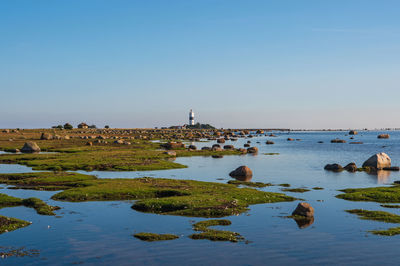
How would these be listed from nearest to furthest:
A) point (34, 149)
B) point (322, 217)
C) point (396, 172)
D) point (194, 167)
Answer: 1. point (322, 217)
2. point (396, 172)
3. point (194, 167)
4. point (34, 149)

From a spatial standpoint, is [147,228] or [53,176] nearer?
[147,228]

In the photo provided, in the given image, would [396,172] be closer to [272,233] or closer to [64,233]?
[272,233]

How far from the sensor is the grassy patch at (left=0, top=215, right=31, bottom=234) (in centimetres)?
2781

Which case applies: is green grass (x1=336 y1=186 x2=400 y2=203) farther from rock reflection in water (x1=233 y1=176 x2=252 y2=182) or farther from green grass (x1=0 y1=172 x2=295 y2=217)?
rock reflection in water (x1=233 y1=176 x2=252 y2=182)

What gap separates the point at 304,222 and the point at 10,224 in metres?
23.4

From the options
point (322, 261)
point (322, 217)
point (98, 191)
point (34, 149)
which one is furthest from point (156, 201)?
point (34, 149)

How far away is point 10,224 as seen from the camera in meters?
28.7

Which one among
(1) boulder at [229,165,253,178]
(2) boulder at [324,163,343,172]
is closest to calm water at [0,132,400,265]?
(1) boulder at [229,165,253,178]

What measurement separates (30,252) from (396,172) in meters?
63.1

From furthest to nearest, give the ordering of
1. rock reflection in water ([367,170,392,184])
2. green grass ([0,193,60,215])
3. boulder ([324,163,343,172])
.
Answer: boulder ([324,163,343,172]) → rock reflection in water ([367,170,392,184]) → green grass ([0,193,60,215])

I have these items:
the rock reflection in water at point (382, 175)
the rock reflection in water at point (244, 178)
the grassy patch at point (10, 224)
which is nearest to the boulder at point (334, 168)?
the rock reflection in water at point (382, 175)

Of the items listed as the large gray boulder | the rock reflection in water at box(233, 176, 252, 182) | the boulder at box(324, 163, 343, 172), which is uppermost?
the large gray boulder

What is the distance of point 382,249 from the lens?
2469 cm

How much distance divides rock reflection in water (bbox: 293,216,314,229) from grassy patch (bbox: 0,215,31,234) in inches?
850
